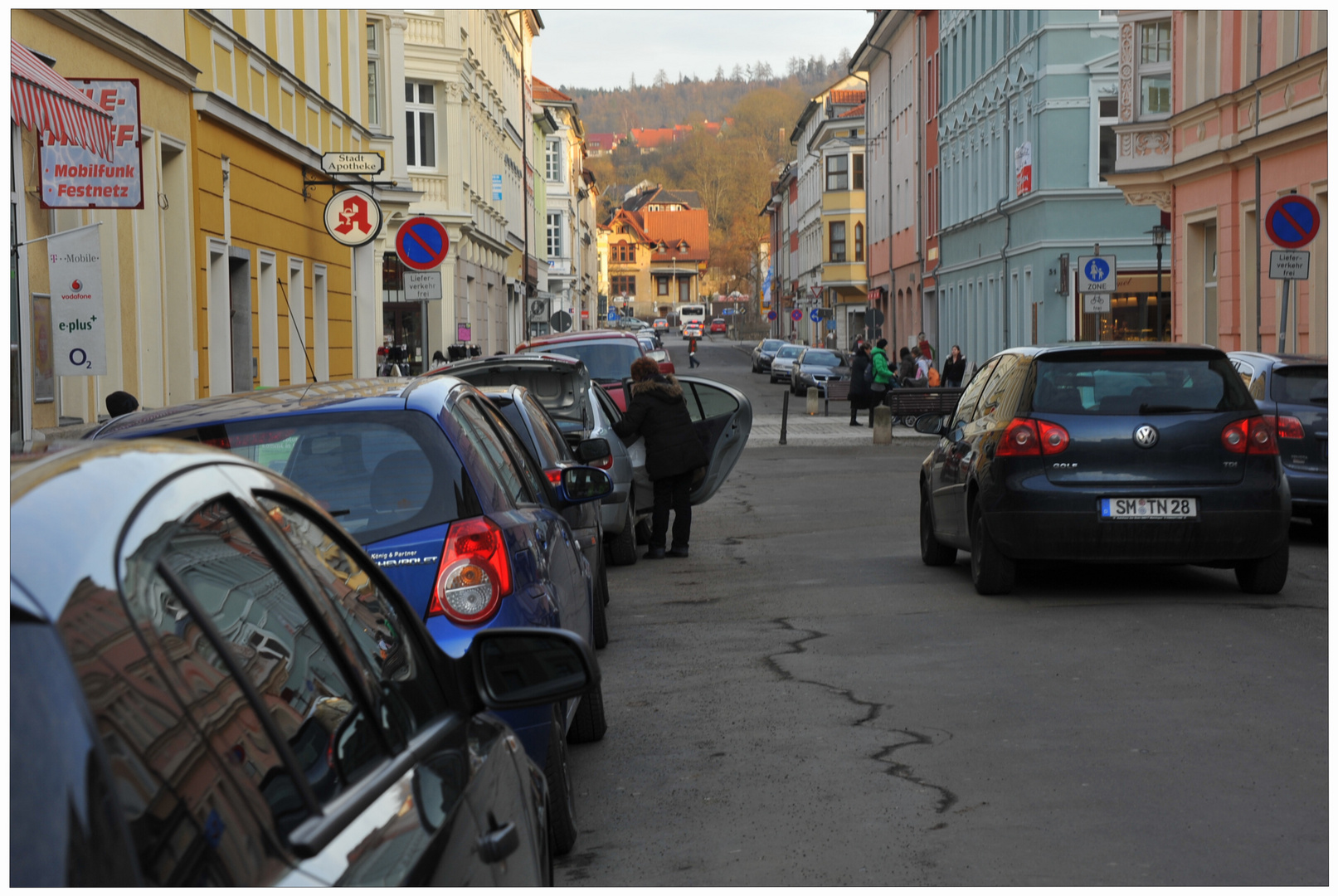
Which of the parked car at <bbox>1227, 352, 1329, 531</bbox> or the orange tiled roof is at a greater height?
the orange tiled roof

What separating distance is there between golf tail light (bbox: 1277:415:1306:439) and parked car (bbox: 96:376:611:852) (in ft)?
31.5

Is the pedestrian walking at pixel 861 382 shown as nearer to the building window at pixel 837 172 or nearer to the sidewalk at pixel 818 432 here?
Answer: the sidewalk at pixel 818 432

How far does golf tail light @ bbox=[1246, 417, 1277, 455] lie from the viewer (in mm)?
10133

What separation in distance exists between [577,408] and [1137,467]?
15.5ft

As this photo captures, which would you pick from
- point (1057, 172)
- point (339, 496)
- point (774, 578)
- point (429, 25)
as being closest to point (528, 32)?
point (429, 25)

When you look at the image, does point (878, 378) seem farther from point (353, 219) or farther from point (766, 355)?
point (766, 355)

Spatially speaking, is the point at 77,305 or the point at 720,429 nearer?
the point at 77,305

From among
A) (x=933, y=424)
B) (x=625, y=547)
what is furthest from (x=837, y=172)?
(x=933, y=424)

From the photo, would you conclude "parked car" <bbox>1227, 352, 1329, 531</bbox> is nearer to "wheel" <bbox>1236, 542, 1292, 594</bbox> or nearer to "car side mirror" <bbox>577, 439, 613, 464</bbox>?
"wheel" <bbox>1236, 542, 1292, 594</bbox>

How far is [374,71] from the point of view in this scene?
3259cm

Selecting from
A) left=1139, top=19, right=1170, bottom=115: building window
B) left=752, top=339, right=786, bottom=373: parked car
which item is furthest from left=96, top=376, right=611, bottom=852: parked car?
left=752, top=339, right=786, bottom=373: parked car

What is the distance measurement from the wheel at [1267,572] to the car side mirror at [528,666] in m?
8.07

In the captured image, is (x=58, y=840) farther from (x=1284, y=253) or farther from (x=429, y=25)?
(x=429, y=25)

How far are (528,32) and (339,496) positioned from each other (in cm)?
7806
